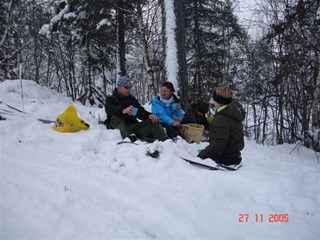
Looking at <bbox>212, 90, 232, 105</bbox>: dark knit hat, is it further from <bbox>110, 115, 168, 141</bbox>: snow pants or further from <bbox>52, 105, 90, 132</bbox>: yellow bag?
<bbox>52, 105, 90, 132</bbox>: yellow bag

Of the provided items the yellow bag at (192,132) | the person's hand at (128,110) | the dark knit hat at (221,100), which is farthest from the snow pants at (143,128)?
the dark knit hat at (221,100)

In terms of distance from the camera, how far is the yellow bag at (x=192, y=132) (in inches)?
210

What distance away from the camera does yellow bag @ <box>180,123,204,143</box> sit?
17.5 ft

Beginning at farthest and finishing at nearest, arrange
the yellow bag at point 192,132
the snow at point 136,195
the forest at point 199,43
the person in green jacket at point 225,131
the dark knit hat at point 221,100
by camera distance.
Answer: the forest at point 199,43 → the yellow bag at point 192,132 → the dark knit hat at point 221,100 → the person in green jacket at point 225,131 → the snow at point 136,195

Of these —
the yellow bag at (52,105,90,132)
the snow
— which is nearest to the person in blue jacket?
the snow

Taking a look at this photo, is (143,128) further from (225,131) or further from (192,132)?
(225,131)

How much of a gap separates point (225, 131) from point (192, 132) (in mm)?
1770

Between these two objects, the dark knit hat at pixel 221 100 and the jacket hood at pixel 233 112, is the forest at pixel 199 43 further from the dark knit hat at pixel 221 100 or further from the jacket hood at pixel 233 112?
the jacket hood at pixel 233 112

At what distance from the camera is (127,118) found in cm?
546

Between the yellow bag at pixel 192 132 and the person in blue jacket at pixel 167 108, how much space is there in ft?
0.47

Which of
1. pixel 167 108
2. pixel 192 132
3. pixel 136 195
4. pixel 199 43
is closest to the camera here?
pixel 136 195

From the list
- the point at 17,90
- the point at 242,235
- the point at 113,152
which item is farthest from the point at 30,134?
the point at 17,90

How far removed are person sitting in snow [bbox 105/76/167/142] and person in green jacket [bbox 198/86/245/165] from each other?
1456 millimetres

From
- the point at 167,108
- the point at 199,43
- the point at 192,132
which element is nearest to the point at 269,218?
the point at 192,132
